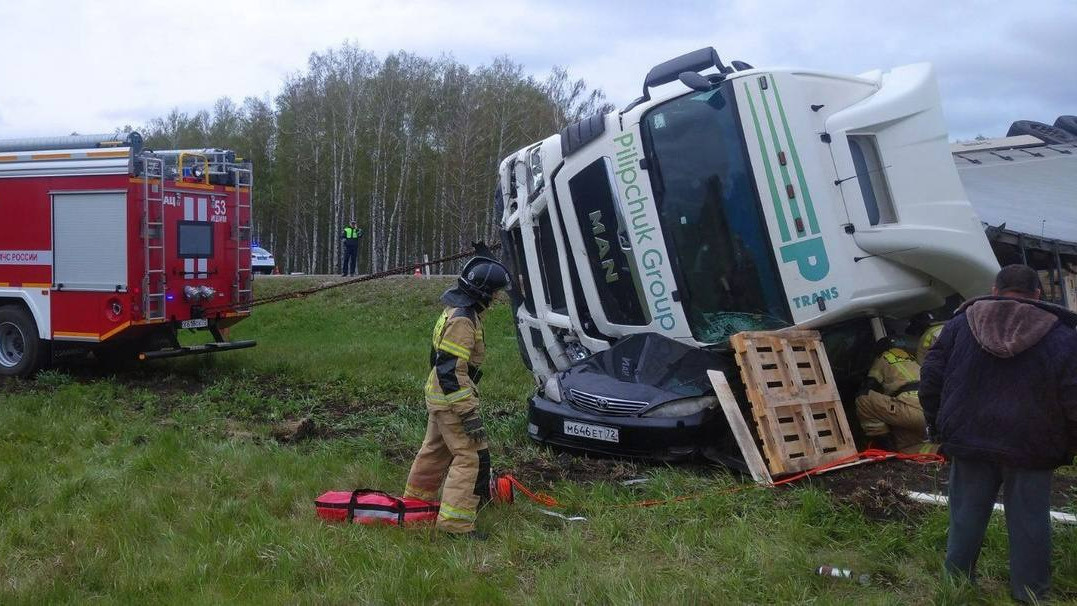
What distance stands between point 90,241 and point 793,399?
783 centimetres

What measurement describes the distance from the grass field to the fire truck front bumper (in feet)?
0.48

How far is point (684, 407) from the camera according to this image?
5.98 metres

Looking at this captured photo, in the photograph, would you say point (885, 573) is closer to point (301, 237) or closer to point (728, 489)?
point (728, 489)

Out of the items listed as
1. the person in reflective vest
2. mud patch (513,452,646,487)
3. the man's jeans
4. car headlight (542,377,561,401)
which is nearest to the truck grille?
car headlight (542,377,561,401)

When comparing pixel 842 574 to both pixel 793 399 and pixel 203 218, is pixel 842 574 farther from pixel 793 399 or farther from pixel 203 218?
pixel 203 218

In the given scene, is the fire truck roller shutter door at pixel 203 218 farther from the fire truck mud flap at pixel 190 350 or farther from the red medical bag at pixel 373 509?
the red medical bag at pixel 373 509

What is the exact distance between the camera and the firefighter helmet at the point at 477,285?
508cm

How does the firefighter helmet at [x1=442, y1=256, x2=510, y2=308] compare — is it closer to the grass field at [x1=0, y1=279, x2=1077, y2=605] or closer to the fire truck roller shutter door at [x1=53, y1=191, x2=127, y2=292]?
the grass field at [x1=0, y1=279, x2=1077, y2=605]

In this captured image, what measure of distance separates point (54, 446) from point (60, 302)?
3.92 meters

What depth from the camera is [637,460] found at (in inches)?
238

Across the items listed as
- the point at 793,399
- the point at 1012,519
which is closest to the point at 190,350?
the point at 793,399

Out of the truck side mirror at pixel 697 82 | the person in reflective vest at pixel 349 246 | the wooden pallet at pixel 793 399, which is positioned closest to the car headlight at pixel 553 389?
the wooden pallet at pixel 793 399

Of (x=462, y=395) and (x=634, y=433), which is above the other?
(x=462, y=395)

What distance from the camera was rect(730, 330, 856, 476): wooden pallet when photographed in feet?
18.0
